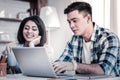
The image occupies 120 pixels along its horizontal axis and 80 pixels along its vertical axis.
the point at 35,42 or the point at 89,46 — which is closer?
the point at 89,46

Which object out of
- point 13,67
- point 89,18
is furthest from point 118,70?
point 13,67

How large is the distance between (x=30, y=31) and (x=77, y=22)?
31.4 inches

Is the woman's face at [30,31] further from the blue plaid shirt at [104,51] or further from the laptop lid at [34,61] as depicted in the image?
the laptop lid at [34,61]

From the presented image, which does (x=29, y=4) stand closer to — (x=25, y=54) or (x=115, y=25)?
(x=115, y=25)

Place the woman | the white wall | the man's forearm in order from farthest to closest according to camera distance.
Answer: the white wall → the woman → the man's forearm

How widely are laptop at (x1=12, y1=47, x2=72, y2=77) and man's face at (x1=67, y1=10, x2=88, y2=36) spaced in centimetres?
60

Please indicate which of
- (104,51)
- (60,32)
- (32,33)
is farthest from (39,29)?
(60,32)

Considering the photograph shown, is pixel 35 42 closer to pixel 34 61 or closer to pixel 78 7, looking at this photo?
pixel 78 7

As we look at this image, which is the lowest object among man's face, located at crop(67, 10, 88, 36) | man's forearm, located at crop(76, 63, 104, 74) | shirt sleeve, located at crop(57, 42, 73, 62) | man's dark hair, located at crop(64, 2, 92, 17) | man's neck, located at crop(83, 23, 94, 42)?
man's forearm, located at crop(76, 63, 104, 74)

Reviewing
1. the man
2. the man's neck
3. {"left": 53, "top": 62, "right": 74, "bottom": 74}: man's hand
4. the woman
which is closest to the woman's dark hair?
the woman

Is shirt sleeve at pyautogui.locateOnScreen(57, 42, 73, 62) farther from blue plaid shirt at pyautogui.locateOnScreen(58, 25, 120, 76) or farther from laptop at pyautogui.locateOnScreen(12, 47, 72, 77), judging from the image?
laptop at pyautogui.locateOnScreen(12, 47, 72, 77)

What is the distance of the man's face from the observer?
2096mm

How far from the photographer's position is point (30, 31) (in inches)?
109

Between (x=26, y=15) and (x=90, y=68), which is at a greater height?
Result: (x=26, y=15)
